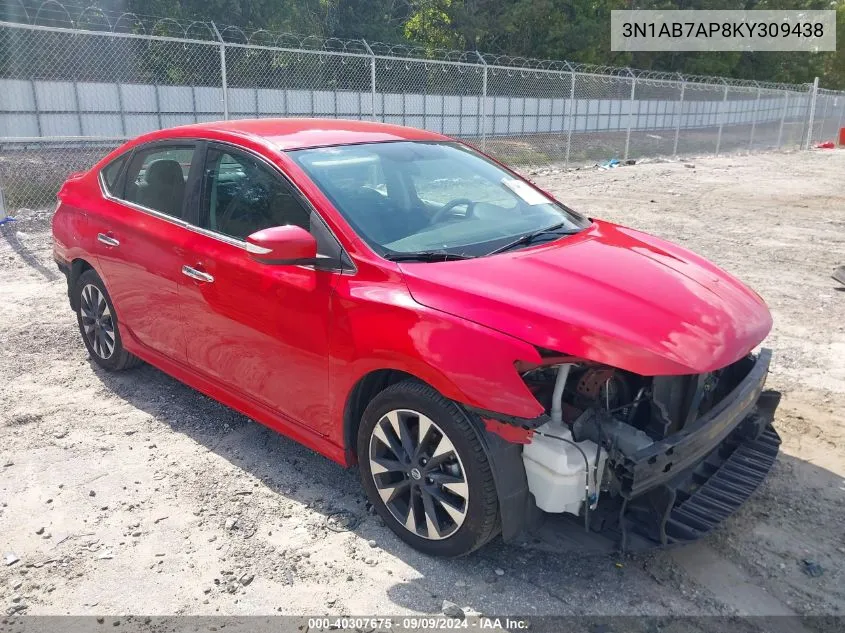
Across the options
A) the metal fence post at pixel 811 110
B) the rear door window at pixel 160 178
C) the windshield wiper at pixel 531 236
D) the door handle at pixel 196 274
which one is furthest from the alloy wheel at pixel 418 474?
the metal fence post at pixel 811 110

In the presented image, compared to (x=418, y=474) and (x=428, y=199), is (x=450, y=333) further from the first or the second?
(x=428, y=199)

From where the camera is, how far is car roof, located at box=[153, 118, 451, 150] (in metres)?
3.55

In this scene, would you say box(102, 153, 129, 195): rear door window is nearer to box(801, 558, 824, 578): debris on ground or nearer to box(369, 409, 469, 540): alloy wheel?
box(369, 409, 469, 540): alloy wheel

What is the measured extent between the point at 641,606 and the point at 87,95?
579 inches

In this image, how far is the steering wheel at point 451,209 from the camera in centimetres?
333

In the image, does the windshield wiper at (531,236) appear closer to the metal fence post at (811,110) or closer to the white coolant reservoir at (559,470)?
the white coolant reservoir at (559,470)

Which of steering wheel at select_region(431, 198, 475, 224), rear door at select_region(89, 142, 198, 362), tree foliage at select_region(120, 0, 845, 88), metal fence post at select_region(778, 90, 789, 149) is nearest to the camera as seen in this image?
steering wheel at select_region(431, 198, 475, 224)

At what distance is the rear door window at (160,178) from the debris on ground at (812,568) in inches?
136

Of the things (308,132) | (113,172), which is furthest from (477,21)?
(308,132)

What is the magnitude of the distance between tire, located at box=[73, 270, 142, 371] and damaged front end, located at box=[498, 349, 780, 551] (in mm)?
2964

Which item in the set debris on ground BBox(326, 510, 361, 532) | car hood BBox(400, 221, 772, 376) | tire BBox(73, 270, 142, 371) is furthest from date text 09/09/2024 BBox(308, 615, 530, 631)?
tire BBox(73, 270, 142, 371)

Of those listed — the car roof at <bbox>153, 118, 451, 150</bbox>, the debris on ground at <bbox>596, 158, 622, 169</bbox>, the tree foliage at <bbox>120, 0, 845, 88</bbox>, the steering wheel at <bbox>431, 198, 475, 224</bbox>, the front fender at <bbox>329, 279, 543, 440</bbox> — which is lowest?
the debris on ground at <bbox>596, 158, 622, 169</bbox>

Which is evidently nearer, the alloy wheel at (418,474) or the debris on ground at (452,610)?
the debris on ground at (452,610)

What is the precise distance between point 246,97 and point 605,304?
47.1 ft
